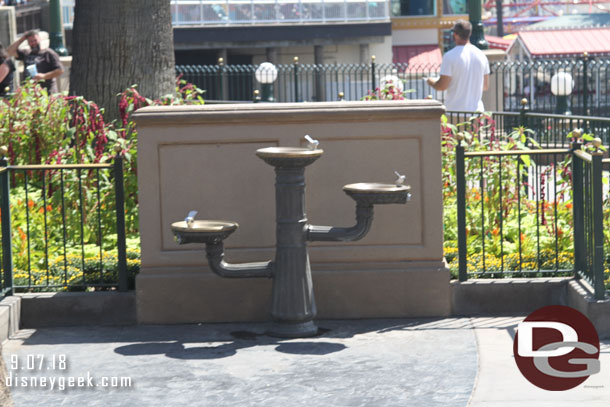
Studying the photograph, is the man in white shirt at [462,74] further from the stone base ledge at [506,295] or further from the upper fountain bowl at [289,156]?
the upper fountain bowl at [289,156]

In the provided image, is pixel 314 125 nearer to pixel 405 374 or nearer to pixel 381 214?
pixel 381 214

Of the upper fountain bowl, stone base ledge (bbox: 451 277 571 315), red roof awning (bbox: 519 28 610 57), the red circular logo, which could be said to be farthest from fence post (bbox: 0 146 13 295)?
red roof awning (bbox: 519 28 610 57)

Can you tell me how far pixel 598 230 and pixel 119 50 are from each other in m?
4.80

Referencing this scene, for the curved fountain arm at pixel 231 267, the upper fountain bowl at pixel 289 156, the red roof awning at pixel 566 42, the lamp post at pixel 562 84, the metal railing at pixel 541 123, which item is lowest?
the curved fountain arm at pixel 231 267

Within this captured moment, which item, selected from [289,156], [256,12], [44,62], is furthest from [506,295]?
[256,12]

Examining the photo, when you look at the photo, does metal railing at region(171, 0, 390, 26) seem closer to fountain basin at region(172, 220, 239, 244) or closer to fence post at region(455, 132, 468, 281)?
fence post at region(455, 132, 468, 281)

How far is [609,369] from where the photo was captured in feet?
19.9

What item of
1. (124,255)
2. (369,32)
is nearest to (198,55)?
(369,32)

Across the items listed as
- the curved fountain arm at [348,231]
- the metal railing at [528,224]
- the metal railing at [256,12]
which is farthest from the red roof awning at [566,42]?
the curved fountain arm at [348,231]

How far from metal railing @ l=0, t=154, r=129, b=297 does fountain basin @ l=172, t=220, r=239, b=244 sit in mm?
767

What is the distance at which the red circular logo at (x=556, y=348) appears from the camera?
5.93 meters

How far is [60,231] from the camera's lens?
338 inches

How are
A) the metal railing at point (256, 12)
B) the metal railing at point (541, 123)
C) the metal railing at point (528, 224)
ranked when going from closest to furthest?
1. the metal railing at point (528, 224)
2. the metal railing at point (541, 123)
3. the metal railing at point (256, 12)

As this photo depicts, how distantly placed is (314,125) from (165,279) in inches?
57.3
